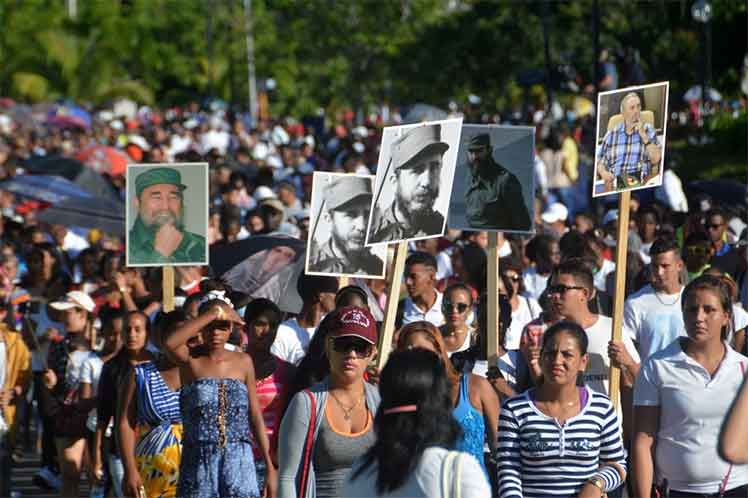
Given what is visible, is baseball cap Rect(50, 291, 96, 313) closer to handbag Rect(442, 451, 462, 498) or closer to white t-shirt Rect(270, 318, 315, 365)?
white t-shirt Rect(270, 318, 315, 365)

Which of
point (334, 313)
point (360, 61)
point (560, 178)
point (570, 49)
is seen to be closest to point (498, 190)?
point (334, 313)

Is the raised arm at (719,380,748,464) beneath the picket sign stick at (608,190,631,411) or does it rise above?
beneath

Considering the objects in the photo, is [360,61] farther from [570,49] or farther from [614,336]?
[614,336]

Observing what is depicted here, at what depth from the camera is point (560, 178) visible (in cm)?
2373

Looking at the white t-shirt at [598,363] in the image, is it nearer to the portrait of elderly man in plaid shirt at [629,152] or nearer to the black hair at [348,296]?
the portrait of elderly man in plaid shirt at [629,152]

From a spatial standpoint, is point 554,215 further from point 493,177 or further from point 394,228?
point 394,228

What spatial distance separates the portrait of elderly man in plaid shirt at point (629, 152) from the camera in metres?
9.38

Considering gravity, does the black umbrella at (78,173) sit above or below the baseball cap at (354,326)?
above

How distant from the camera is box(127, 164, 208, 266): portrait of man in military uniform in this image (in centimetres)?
1052

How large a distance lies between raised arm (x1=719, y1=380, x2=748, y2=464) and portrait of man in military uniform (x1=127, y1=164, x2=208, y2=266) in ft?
22.9

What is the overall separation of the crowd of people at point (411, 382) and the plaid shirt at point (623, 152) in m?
0.46

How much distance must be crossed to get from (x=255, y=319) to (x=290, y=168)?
53.1 feet

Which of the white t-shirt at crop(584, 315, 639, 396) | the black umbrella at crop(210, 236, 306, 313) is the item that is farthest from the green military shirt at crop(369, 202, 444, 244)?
the black umbrella at crop(210, 236, 306, 313)

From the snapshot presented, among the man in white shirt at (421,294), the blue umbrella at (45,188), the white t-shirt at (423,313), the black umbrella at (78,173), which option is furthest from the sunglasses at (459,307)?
the black umbrella at (78,173)
